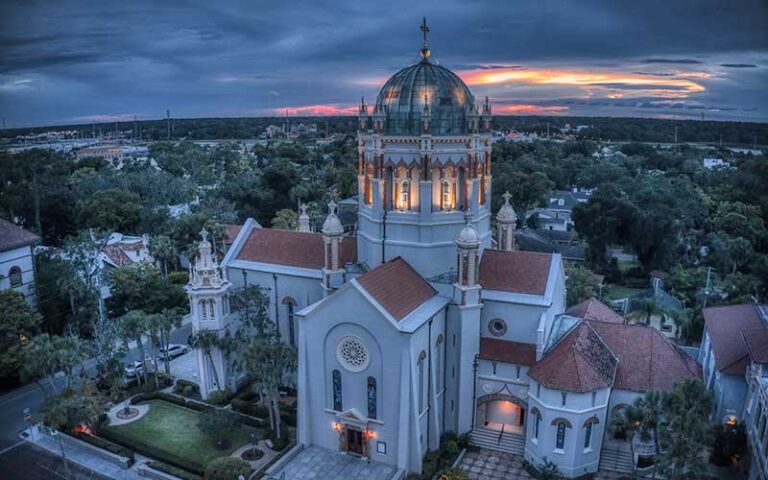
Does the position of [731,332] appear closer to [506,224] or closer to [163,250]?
[506,224]

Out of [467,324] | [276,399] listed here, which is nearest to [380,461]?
[276,399]

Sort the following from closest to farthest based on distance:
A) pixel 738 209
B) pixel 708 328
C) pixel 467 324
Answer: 1. pixel 467 324
2. pixel 708 328
3. pixel 738 209

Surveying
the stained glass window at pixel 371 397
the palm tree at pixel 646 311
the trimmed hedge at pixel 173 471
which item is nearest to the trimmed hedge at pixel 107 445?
the trimmed hedge at pixel 173 471

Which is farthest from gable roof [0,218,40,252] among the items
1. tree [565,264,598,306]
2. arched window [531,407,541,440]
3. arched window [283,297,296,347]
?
tree [565,264,598,306]

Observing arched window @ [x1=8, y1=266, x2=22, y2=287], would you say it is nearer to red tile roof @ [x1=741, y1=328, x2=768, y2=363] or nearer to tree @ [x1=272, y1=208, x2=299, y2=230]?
tree @ [x1=272, y1=208, x2=299, y2=230]

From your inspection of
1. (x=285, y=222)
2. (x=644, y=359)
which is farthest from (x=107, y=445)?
(x=285, y=222)

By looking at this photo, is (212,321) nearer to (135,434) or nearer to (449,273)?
(135,434)
